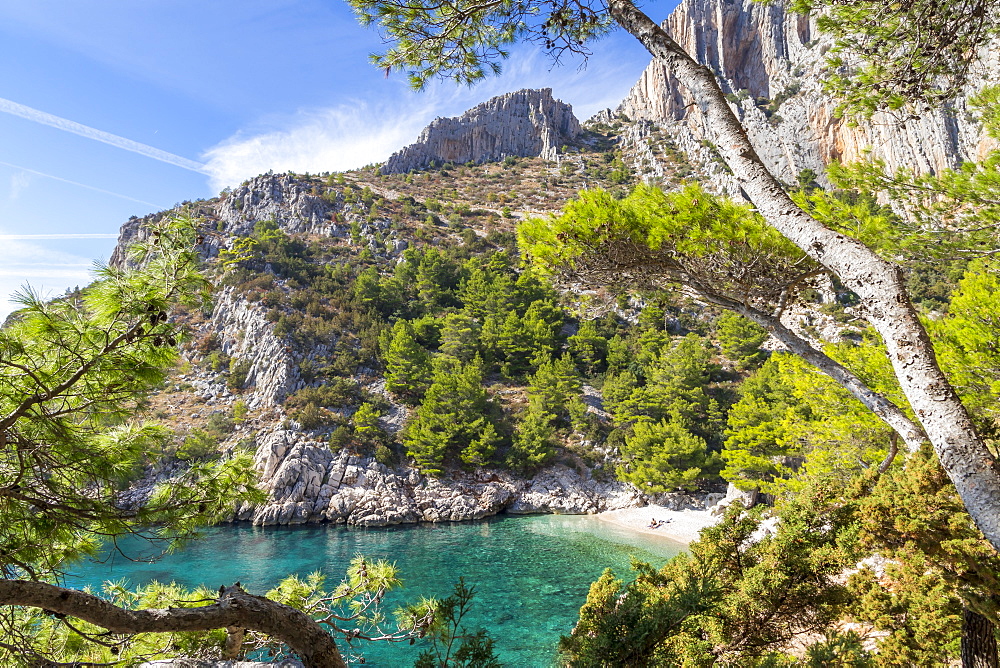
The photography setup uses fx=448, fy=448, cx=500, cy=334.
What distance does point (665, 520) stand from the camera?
17.1 metres

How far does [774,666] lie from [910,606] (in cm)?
186

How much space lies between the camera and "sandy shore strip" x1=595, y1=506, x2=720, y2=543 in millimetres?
15784

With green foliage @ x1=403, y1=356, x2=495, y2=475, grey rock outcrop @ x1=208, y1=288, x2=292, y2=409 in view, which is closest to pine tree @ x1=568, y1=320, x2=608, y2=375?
green foliage @ x1=403, y1=356, x2=495, y2=475

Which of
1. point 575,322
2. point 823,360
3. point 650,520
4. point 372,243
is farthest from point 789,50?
point 823,360

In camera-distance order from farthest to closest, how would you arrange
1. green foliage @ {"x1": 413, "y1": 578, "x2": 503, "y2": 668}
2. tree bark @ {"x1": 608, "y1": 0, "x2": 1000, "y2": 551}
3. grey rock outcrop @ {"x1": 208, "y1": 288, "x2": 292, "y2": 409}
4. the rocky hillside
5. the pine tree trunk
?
grey rock outcrop @ {"x1": 208, "y1": 288, "x2": 292, "y2": 409} < the rocky hillside < the pine tree trunk < green foliage @ {"x1": 413, "y1": 578, "x2": 503, "y2": 668} < tree bark @ {"x1": 608, "y1": 0, "x2": 1000, "y2": 551}

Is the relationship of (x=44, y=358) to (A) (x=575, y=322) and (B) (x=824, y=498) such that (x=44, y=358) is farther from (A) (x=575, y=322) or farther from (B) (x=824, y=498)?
(A) (x=575, y=322)

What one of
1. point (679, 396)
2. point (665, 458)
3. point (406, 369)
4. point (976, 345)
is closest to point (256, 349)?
point (406, 369)

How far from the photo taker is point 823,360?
3021mm

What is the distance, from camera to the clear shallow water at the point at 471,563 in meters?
9.09

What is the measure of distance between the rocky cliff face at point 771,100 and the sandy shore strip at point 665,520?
2635 cm

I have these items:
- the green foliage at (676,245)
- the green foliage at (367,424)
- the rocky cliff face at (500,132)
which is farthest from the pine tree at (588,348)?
the rocky cliff face at (500,132)

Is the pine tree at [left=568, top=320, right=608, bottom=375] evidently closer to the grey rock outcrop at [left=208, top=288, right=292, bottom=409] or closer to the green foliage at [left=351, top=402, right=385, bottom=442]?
the green foliage at [left=351, top=402, right=385, bottom=442]

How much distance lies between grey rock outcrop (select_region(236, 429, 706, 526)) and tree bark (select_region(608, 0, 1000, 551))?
59.5 ft

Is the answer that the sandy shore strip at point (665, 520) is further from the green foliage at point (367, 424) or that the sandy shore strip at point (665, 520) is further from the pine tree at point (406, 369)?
the pine tree at point (406, 369)
